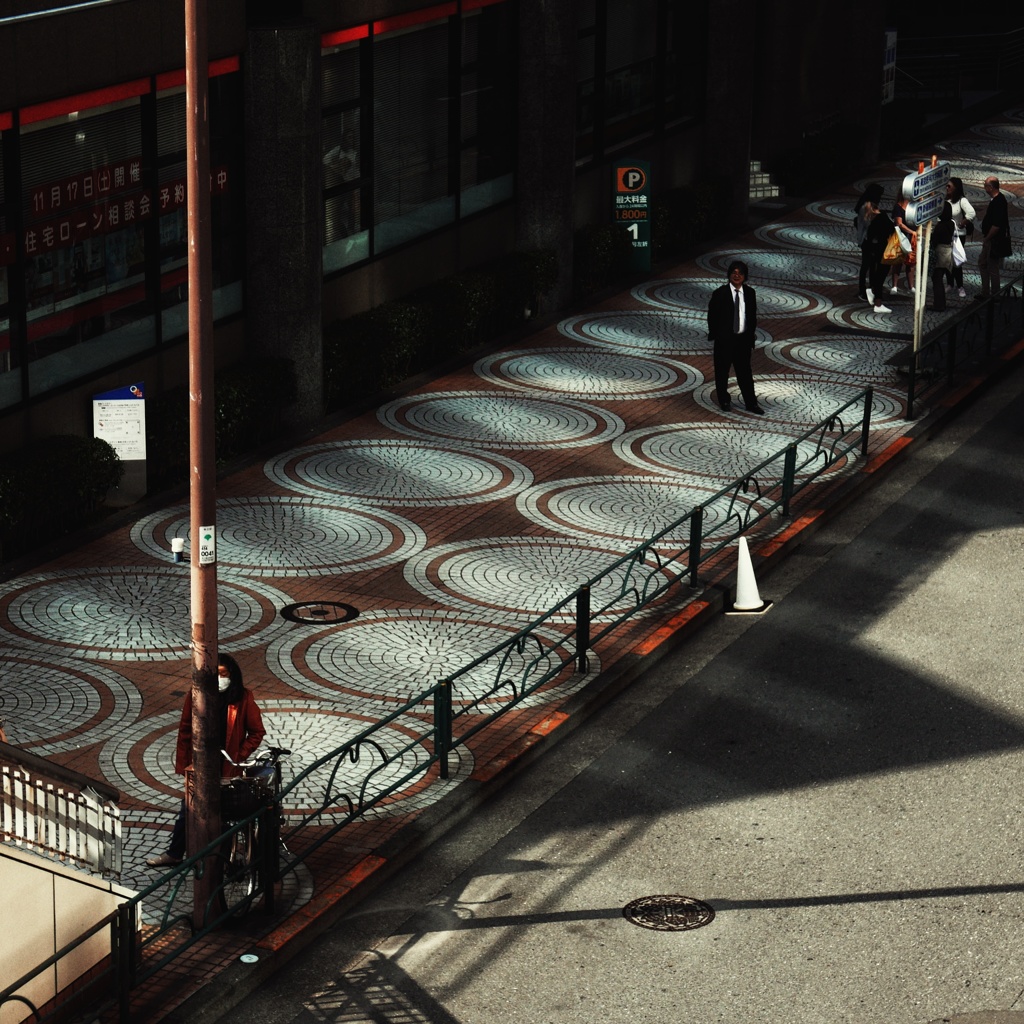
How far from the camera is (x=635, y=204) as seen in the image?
96.2 ft

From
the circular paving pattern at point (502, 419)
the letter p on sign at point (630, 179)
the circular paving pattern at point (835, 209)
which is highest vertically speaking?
the letter p on sign at point (630, 179)

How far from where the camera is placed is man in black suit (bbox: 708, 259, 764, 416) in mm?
22266

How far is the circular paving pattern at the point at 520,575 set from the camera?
17078 millimetres

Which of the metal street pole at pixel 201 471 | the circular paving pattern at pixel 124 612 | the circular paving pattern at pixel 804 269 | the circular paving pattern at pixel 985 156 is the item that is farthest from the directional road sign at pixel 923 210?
the circular paving pattern at pixel 985 156

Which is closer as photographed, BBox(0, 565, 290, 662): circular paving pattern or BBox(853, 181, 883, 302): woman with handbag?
BBox(0, 565, 290, 662): circular paving pattern

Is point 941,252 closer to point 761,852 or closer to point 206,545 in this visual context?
point 761,852

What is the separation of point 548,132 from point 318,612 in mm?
11498

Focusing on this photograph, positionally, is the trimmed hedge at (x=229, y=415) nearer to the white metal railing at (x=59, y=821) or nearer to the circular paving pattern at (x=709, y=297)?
the circular paving pattern at (x=709, y=297)

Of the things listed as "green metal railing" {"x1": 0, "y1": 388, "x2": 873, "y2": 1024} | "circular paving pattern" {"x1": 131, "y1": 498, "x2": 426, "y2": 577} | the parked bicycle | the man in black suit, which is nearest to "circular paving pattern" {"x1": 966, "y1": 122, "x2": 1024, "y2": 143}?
the man in black suit

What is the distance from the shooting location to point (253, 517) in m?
19.1

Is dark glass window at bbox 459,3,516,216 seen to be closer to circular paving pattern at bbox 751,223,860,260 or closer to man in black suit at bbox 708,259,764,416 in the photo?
circular paving pattern at bbox 751,223,860,260

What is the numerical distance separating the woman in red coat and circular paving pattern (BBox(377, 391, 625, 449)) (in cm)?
958

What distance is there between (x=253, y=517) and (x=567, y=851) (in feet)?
23.2

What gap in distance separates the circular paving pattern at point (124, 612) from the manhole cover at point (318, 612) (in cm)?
13
